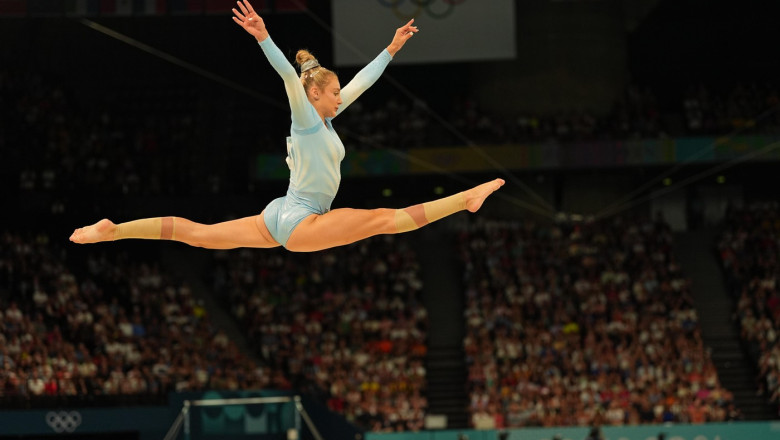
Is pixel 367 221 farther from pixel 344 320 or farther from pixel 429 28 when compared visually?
pixel 429 28

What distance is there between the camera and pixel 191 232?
292 inches

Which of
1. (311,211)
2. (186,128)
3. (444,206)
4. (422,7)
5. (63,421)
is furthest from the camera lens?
(186,128)

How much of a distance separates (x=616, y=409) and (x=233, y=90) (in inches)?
635

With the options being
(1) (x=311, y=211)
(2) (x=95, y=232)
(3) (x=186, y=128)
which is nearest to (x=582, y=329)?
(3) (x=186, y=128)

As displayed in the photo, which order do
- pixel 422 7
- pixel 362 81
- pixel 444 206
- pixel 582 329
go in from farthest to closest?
1. pixel 422 7
2. pixel 582 329
3. pixel 362 81
4. pixel 444 206

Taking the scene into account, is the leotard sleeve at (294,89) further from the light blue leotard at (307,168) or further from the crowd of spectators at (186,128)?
the crowd of spectators at (186,128)

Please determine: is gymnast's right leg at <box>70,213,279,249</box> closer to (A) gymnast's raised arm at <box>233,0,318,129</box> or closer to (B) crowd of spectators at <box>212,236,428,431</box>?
(A) gymnast's raised arm at <box>233,0,318,129</box>

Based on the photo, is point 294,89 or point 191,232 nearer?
point 294,89

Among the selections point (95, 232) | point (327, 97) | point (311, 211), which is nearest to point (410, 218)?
point (311, 211)

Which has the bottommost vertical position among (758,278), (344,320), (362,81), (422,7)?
(344,320)

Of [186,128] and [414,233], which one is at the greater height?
[186,128]

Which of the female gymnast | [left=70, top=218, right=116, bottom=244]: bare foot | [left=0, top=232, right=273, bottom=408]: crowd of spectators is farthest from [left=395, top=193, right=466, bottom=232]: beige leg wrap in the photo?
[left=0, top=232, right=273, bottom=408]: crowd of spectators

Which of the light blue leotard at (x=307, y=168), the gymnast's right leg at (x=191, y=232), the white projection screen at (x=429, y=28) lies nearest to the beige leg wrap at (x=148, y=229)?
the gymnast's right leg at (x=191, y=232)

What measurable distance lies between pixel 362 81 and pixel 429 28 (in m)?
17.0
